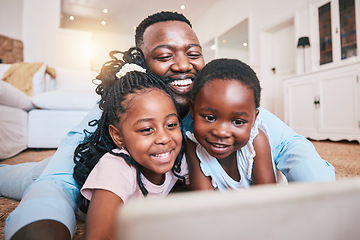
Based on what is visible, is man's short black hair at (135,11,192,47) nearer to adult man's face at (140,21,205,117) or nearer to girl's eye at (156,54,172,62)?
adult man's face at (140,21,205,117)

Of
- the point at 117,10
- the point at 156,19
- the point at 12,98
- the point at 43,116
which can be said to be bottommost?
the point at 43,116

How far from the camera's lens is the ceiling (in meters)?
5.52

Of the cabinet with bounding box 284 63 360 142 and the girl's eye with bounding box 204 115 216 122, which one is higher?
the cabinet with bounding box 284 63 360 142

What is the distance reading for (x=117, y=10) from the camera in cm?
584

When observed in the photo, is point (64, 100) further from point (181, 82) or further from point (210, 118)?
point (210, 118)

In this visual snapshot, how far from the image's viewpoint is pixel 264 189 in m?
0.15

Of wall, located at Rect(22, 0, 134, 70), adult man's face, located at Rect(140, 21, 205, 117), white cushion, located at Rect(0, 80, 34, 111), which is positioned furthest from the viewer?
wall, located at Rect(22, 0, 134, 70)

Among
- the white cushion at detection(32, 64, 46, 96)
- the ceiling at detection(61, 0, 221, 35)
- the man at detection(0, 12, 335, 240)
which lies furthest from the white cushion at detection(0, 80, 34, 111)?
the ceiling at detection(61, 0, 221, 35)

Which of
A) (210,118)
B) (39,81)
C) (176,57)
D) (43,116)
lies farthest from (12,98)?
(210,118)

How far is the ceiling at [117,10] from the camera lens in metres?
5.52

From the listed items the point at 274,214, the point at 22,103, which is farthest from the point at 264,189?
the point at 22,103

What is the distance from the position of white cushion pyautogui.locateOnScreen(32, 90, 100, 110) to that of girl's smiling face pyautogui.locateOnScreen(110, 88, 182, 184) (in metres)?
1.75

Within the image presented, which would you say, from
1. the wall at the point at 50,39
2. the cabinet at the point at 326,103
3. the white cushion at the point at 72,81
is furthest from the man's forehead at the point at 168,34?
the wall at the point at 50,39

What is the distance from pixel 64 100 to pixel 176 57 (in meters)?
1.64
